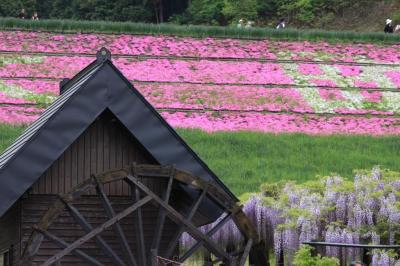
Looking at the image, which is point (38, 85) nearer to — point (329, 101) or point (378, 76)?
point (329, 101)

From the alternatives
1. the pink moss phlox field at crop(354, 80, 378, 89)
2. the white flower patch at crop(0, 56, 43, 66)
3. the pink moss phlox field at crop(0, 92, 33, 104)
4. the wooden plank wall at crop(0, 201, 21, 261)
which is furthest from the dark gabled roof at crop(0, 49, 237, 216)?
the white flower patch at crop(0, 56, 43, 66)

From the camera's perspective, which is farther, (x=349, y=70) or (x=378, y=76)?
(x=349, y=70)

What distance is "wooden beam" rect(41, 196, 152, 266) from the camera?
10.9m

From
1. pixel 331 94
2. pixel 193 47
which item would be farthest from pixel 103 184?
pixel 193 47

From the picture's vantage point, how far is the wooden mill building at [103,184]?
11.2 meters

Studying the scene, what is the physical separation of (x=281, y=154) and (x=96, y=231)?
20.6 m

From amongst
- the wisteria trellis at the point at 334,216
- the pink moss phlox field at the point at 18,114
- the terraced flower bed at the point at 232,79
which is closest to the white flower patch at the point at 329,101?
the terraced flower bed at the point at 232,79

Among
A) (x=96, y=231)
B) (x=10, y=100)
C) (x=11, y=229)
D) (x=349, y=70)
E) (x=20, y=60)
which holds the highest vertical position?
(x=96, y=231)

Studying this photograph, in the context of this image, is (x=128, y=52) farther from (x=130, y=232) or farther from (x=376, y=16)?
(x=130, y=232)

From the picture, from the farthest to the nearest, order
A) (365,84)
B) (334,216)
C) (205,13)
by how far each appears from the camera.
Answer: (205,13), (365,84), (334,216)

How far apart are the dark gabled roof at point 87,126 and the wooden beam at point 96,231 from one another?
63 centimetres

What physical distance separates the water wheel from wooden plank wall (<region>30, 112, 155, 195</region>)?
200 millimetres

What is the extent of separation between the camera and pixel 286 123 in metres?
37.0

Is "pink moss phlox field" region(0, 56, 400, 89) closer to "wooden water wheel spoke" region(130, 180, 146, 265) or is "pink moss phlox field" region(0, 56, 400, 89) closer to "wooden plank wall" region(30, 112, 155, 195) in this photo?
"wooden plank wall" region(30, 112, 155, 195)
